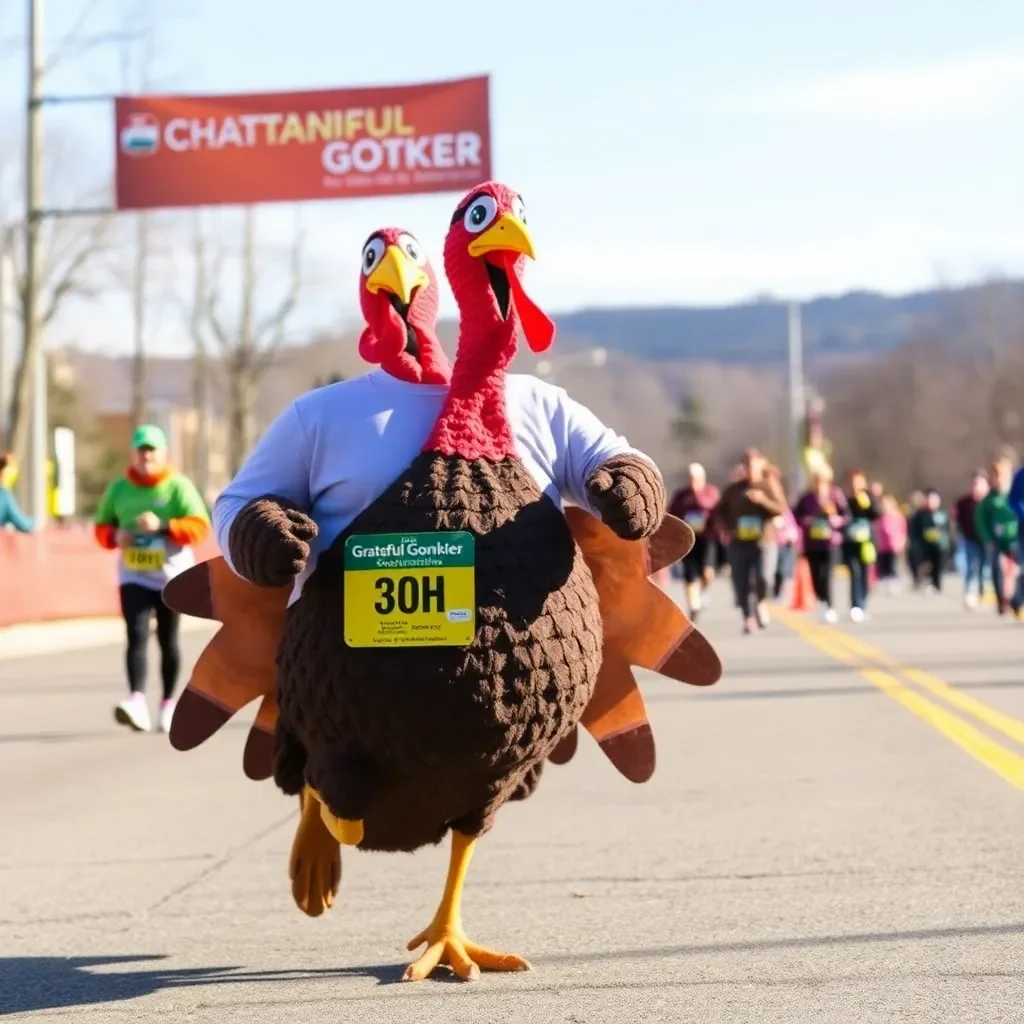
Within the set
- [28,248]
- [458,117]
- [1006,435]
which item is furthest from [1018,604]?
[1006,435]

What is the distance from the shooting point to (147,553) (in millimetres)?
12180

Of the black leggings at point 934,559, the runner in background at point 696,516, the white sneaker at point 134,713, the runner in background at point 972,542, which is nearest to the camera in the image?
the white sneaker at point 134,713

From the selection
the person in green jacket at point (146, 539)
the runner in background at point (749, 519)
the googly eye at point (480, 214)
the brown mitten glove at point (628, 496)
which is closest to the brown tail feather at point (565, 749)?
the brown mitten glove at point (628, 496)

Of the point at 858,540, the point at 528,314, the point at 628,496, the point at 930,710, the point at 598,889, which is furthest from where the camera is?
the point at 858,540

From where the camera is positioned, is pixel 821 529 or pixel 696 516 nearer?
pixel 696 516

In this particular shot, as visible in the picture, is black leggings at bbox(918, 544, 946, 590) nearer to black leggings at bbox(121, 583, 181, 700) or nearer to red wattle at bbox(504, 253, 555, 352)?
black leggings at bbox(121, 583, 181, 700)

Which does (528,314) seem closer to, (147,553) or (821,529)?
(147,553)

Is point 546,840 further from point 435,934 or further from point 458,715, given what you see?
point 458,715

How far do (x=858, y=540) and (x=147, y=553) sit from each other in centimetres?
1287

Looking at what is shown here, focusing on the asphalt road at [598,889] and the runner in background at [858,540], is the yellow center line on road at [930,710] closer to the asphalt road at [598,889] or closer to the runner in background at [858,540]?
the asphalt road at [598,889]

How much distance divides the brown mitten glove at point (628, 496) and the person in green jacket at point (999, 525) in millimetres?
17821

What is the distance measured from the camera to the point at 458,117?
2698 centimetres

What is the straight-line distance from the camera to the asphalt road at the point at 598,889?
5066mm

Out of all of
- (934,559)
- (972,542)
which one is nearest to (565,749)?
(972,542)
